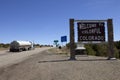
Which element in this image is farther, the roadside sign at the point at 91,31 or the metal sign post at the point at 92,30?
the roadside sign at the point at 91,31

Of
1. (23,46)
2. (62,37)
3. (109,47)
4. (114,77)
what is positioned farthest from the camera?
(23,46)

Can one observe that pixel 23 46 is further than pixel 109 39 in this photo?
Yes

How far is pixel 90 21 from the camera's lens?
27906 mm

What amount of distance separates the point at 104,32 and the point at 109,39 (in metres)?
0.84

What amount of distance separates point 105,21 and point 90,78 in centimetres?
1539

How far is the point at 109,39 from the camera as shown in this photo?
91.0 feet

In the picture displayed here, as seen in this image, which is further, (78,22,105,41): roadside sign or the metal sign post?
(78,22,105,41): roadside sign

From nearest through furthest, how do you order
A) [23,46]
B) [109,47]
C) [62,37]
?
1. [109,47]
2. [62,37]
3. [23,46]

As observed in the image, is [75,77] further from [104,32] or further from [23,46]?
[23,46]

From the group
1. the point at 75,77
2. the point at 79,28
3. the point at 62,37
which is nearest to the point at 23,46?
the point at 62,37

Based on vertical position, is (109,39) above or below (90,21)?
below

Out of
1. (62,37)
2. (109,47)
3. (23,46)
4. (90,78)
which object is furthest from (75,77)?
(23,46)

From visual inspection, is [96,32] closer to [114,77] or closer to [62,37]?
[114,77]

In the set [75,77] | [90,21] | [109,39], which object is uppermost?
[90,21]
